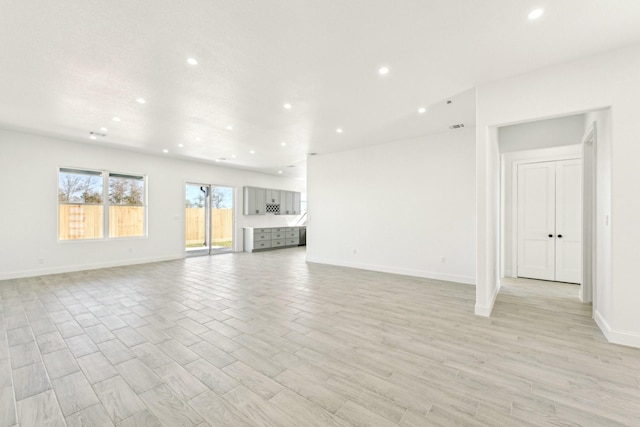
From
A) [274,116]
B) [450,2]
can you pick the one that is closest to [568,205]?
[450,2]

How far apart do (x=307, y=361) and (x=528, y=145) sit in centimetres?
523

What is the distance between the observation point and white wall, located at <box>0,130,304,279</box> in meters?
5.35

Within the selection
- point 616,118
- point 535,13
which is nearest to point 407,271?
point 616,118

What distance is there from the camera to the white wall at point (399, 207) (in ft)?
17.1

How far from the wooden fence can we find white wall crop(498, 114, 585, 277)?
8.15 metres

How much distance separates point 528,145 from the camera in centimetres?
486

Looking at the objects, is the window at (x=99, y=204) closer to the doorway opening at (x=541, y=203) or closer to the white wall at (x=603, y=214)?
the doorway opening at (x=541, y=203)

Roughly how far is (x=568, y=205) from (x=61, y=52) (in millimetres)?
7745

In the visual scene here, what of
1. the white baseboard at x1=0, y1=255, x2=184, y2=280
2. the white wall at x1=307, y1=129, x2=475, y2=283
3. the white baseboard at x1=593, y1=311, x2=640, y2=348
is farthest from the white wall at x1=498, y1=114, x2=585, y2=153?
the white baseboard at x1=0, y1=255, x2=184, y2=280

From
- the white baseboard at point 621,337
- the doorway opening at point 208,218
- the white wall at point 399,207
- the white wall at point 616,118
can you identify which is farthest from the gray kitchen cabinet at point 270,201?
the white baseboard at point 621,337

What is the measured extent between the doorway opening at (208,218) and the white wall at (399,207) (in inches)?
139

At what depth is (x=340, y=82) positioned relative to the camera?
3389 millimetres

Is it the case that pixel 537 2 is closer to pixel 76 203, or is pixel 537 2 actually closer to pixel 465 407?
pixel 465 407

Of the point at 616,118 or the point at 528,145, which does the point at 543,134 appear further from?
the point at 616,118
